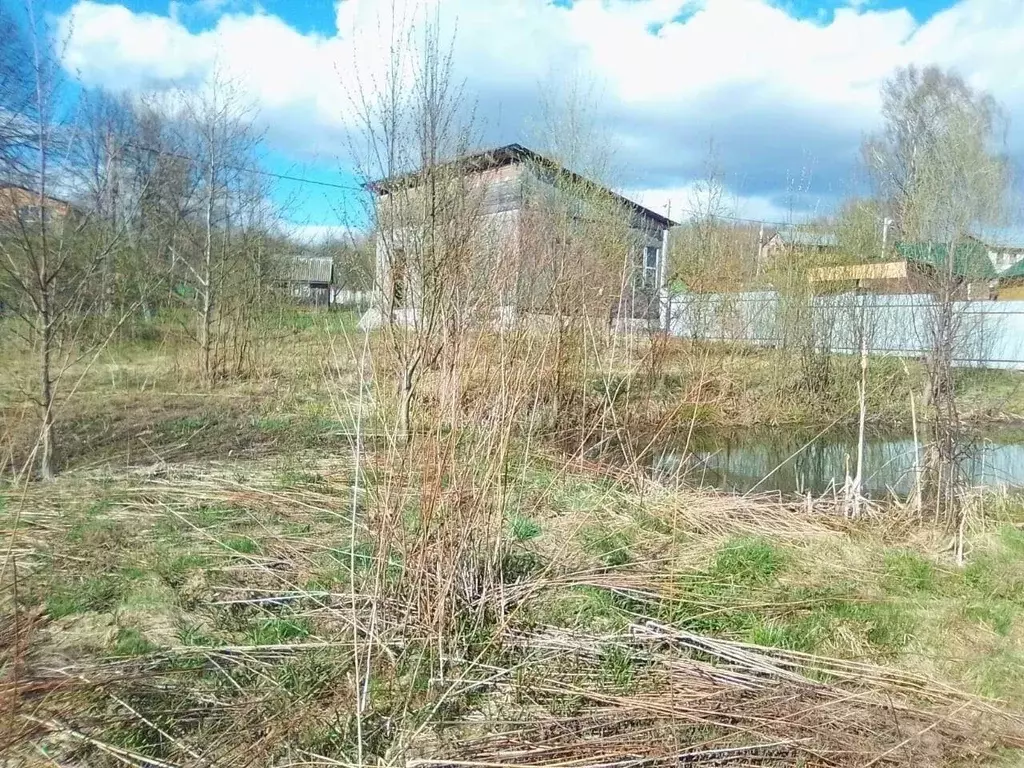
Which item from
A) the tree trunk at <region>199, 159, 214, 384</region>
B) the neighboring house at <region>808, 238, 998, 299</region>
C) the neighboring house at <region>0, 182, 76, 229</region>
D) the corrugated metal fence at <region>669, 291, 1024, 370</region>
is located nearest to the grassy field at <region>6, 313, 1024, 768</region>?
the neighboring house at <region>0, 182, 76, 229</region>

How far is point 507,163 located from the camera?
8.83 metres

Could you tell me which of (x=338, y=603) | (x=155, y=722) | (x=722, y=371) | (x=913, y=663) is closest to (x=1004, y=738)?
(x=913, y=663)

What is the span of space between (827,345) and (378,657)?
13.3 m

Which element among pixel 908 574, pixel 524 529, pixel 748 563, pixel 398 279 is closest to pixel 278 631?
pixel 524 529

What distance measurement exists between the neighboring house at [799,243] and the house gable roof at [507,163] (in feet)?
9.94

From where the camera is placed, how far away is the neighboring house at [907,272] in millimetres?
8250

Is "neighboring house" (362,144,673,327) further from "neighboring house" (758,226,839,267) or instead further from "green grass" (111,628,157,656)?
"neighboring house" (758,226,839,267)

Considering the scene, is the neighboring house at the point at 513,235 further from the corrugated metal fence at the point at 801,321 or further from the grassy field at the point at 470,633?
Result: the corrugated metal fence at the point at 801,321

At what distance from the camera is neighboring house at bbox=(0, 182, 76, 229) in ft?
18.1

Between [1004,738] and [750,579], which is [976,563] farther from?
[1004,738]

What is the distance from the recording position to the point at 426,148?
683cm

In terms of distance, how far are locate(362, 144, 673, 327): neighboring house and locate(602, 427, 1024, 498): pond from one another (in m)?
2.33

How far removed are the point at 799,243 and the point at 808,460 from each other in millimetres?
4989

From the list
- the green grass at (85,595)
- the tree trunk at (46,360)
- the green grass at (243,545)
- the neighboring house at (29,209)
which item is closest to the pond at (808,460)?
the green grass at (243,545)
